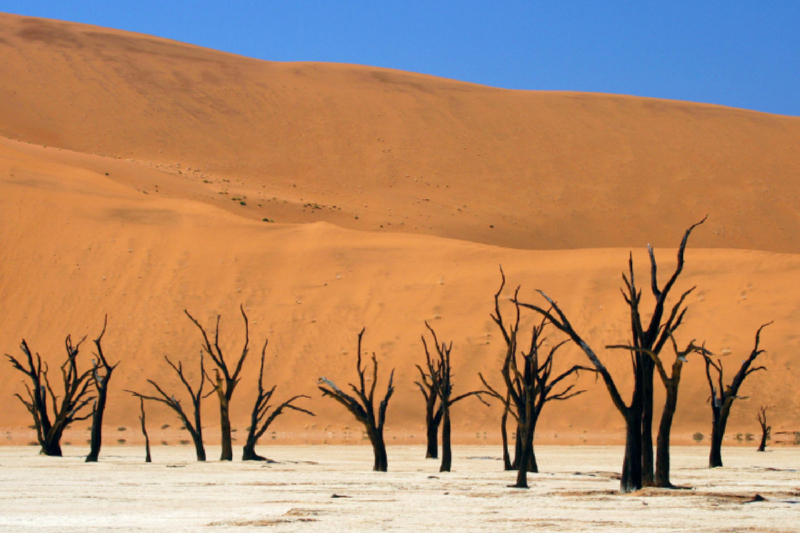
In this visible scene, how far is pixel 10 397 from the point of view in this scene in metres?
25.2

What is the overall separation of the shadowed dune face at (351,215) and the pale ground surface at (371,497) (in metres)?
9.60

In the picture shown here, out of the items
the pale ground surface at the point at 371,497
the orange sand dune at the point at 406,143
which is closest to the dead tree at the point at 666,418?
the pale ground surface at the point at 371,497

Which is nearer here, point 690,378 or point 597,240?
point 690,378

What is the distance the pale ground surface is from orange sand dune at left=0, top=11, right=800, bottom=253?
29.9 m

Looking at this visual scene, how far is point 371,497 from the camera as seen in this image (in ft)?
33.0

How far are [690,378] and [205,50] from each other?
2249 inches

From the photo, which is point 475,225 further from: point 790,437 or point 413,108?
point 790,437

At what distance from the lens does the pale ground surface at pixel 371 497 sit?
765 cm

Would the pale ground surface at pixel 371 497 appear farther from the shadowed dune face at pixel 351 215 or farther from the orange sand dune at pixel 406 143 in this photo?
the orange sand dune at pixel 406 143

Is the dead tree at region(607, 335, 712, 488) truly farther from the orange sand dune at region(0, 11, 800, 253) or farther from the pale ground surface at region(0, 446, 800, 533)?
the orange sand dune at region(0, 11, 800, 253)

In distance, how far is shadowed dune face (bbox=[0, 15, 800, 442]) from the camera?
26.9 meters

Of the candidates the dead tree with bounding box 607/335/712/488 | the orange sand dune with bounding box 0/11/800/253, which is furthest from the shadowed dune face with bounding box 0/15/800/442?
the dead tree with bounding box 607/335/712/488

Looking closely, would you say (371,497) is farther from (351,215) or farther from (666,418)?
(351,215)

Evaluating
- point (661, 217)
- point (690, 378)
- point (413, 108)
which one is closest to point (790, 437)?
point (690, 378)
